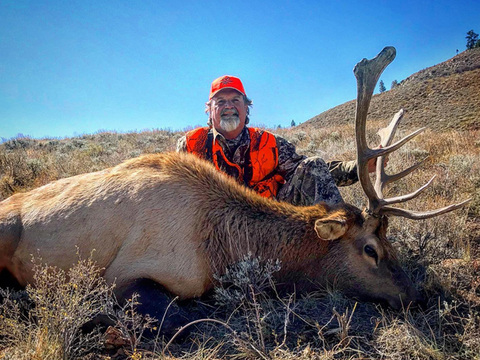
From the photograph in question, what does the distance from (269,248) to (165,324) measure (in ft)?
3.87

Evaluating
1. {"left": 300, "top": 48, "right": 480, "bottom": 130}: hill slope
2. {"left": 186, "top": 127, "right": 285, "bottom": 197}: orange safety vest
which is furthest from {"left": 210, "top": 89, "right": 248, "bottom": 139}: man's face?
{"left": 300, "top": 48, "right": 480, "bottom": 130}: hill slope

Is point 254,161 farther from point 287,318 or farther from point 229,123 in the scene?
point 287,318

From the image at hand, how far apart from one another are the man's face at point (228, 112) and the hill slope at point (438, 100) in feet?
70.3

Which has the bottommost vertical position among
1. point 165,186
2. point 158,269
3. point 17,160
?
point 158,269

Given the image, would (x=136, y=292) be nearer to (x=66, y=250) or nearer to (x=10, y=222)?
(x=66, y=250)

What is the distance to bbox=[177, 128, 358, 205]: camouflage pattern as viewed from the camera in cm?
453

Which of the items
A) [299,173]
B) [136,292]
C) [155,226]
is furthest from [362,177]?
[136,292]

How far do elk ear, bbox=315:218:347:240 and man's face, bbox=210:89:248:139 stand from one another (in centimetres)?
272

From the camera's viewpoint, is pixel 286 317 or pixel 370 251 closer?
pixel 286 317

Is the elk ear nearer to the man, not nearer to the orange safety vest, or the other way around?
the man

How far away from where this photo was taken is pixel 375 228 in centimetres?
308

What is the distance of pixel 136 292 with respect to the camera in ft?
8.81

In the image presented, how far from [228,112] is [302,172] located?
5.20 ft

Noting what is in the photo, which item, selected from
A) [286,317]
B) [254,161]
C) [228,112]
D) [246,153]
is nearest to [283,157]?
[254,161]
